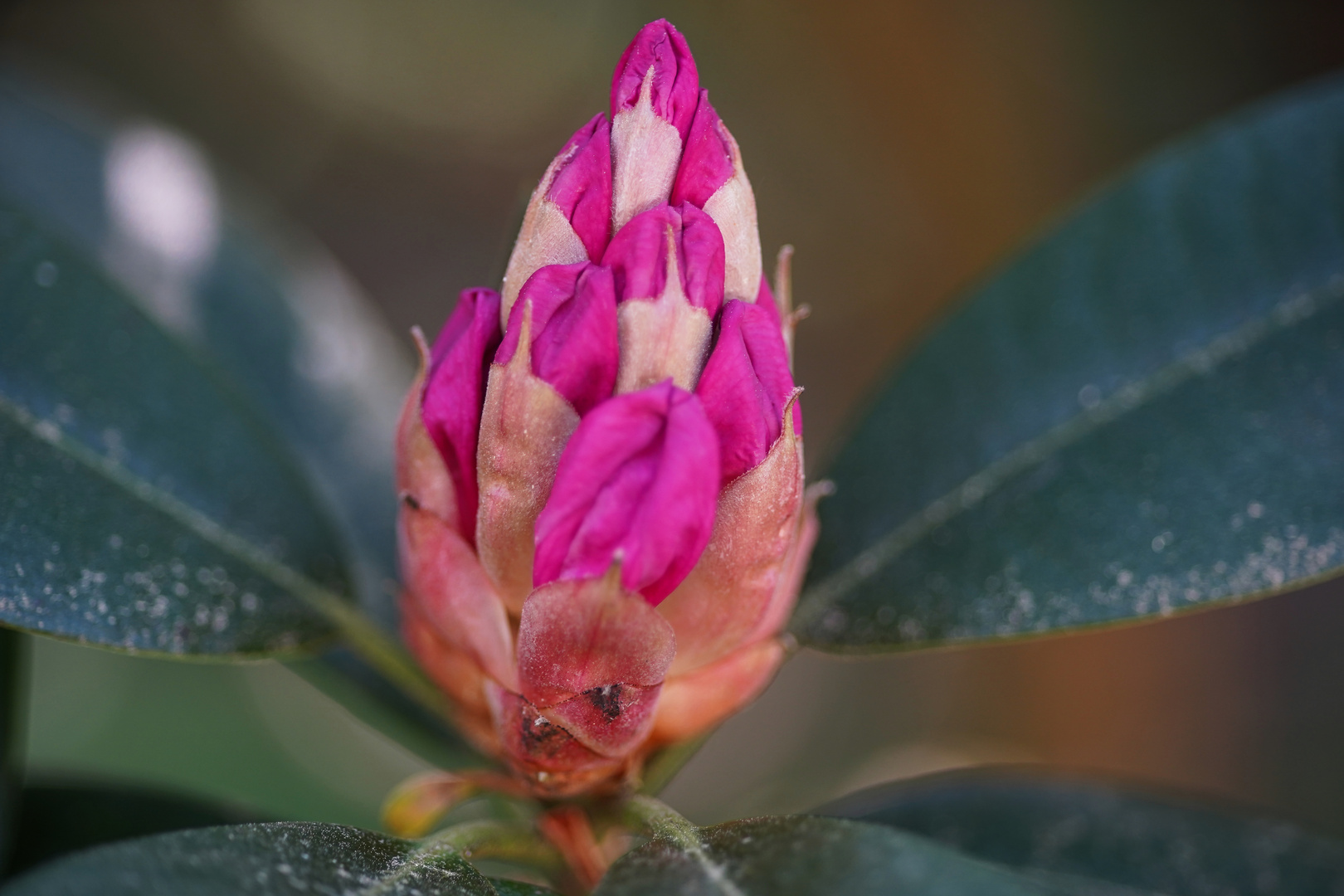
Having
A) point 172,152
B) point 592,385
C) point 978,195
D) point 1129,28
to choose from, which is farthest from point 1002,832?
point 1129,28

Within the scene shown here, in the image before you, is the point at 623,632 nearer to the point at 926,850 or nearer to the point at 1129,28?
the point at 926,850

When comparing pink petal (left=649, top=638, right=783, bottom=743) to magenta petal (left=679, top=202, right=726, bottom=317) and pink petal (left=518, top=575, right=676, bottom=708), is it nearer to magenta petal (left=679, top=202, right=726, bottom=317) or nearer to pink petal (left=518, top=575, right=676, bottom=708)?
pink petal (left=518, top=575, right=676, bottom=708)

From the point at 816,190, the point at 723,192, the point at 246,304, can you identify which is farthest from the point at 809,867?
the point at 816,190

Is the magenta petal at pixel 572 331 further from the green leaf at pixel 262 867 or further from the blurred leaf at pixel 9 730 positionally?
the blurred leaf at pixel 9 730

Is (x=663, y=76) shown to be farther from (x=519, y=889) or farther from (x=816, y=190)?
(x=816, y=190)

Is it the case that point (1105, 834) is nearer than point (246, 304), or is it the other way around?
point (1105, 834)
